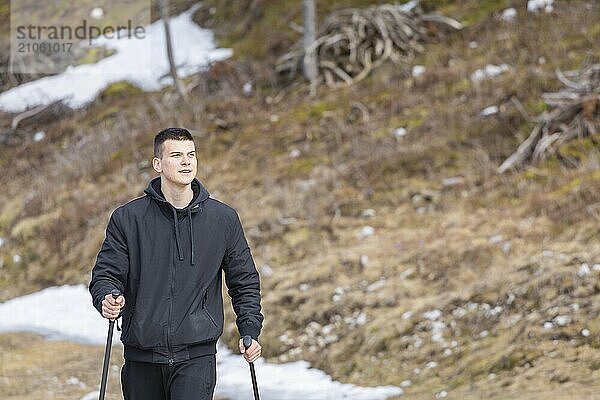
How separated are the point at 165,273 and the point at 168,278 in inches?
1.2

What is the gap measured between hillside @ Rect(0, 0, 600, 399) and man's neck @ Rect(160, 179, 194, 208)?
3.85 meters

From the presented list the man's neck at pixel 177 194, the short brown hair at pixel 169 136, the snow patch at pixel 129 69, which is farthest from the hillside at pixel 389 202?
the short brown hair at pixel 169 136

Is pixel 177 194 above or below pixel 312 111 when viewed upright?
above

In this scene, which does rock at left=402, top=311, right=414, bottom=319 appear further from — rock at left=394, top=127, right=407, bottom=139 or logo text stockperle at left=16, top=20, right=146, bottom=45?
logo text stockperle at left=16, top=20, right=146, bottom=45

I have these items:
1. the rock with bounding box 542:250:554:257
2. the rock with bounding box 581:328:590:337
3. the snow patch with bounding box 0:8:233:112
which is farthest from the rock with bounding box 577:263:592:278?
the snow patch with bounding box 0:8:233:112

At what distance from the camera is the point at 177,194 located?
4.30 meters

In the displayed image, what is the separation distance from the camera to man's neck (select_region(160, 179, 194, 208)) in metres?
4.29

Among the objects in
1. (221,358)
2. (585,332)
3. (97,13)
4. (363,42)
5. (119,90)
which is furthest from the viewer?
(97,13)

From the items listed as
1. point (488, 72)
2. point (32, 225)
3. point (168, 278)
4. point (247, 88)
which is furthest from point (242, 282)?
point (247, 88)

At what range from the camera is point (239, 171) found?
15.6 metres

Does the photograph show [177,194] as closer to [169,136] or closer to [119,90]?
[169,136]

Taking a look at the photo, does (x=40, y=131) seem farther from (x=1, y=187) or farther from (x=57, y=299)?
(x=57, y=299)

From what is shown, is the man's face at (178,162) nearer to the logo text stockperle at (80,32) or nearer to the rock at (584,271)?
the rock at (584,271)

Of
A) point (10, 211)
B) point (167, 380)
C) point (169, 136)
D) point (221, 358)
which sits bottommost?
point (10, 211)
